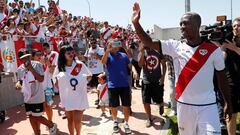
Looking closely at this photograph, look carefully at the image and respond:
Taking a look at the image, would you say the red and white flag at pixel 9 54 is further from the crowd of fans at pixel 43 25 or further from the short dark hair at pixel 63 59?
the short dark hair at pixel 63 59

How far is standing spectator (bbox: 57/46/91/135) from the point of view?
19.2 ft

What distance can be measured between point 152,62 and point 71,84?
2279mm

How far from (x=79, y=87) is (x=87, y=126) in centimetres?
191

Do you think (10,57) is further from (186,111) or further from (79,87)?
(186,111)

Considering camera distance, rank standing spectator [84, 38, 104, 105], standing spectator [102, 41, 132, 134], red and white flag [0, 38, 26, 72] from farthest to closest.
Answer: standing spectator [84, 38, 104, 105]
red and white flag [0, 38, 26, 72]
standing spectator [102, 41, 132, 134]

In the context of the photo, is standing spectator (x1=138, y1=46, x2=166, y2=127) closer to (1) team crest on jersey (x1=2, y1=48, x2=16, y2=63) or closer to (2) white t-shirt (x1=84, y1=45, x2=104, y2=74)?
(2) white t-shirt (x1=84, y1=45, x2=104, y2=74)

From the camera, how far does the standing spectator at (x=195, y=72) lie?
11.7 feet

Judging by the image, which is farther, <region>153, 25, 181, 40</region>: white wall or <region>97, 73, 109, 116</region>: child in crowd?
<region>153, 25, 181, 40</region>: white wall

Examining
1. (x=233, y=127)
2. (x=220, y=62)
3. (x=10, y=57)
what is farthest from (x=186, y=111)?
(x=10, y=57)

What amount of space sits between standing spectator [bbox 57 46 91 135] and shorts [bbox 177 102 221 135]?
2.57 metres

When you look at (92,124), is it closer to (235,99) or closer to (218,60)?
(235,99)

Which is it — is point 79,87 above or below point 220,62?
below

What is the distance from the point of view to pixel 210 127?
352 cm

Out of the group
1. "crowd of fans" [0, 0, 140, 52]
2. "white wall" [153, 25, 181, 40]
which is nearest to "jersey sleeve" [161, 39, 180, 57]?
"crowd of fans" [0, 0, 140, 52]
